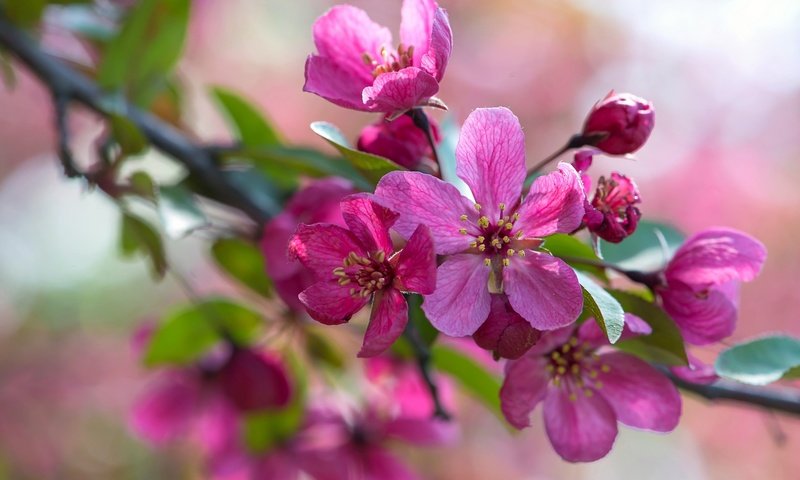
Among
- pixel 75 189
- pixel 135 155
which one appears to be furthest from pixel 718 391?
pixel 75 189

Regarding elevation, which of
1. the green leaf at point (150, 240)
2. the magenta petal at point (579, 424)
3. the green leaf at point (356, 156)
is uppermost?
the green leaf at point (356, 156)

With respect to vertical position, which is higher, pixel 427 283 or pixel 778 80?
pixel 427 283

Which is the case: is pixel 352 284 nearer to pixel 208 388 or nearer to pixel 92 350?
pixel 208 388

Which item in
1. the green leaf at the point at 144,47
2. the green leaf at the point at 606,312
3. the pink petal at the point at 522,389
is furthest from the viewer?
the green leaf at the point at 144,47

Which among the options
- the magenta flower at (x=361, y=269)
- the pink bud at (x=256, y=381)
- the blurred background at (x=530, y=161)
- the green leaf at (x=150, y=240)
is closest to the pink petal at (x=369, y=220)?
the magenta flower at (x=361, y=269)

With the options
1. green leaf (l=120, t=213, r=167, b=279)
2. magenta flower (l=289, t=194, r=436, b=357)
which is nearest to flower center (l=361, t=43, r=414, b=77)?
magenta flower (l=289, t=194, r=436, b=357)

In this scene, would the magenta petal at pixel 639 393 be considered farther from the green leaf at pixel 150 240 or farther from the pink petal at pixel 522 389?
the green leaf at pixel 150 240

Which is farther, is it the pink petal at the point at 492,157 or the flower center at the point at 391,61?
the flower center at the point at 391,61
